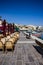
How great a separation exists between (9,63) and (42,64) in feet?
6.37

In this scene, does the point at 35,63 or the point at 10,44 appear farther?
the point at 10,44

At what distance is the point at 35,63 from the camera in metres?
8.77

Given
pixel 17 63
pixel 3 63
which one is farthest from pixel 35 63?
pixel 3 63

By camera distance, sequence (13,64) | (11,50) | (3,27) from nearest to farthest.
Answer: (13,64) < (11,50) < (3,27)

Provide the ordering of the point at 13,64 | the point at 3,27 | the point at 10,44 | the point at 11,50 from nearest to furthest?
the point at 13,64, the point at 10,44, the point at 11,50, the point at 3,27

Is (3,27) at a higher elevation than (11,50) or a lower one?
higher

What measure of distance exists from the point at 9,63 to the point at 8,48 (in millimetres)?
3809

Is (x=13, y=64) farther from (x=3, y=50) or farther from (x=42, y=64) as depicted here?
(x=3, y=50)

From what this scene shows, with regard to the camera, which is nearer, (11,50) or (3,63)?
(3,63)

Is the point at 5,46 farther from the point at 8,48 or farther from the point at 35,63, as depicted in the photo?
the point at 35,63

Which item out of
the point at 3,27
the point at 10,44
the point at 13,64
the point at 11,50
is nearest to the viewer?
the point at 13,64

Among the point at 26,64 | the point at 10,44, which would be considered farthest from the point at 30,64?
the point at 10,44

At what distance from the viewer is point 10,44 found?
487 inches

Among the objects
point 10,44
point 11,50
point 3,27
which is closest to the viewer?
point 10,44
